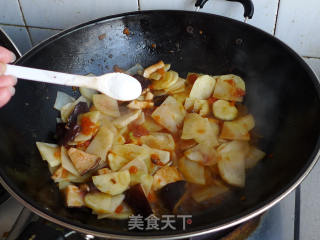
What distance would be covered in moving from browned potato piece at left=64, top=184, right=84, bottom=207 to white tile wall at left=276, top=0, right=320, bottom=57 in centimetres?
80

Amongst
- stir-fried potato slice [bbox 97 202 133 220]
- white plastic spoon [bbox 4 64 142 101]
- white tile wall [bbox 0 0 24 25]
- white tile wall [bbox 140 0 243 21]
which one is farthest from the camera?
white tile wall [bbox 0 0 24 25]

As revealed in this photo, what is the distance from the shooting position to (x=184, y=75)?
4.14 feet

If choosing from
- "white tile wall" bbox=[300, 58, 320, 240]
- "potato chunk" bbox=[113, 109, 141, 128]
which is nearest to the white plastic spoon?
"potato chunk" bbox=[113, 109, 141, 128]

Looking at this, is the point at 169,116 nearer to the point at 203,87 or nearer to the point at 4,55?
the point at 203,87

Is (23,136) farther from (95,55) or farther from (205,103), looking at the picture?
(205,103)

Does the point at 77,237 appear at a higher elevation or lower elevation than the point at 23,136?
lower

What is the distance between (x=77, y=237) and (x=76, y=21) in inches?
30.5

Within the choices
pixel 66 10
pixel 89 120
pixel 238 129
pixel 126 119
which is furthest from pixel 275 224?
pixel 66 10

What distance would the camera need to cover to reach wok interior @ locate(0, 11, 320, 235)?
88 cm

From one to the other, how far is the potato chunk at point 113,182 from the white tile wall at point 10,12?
73 centimetres

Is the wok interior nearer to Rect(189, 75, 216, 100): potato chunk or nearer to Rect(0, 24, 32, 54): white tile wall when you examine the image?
Rect(189, 75, 216, 100): potato chunk

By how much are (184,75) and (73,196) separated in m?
0.61

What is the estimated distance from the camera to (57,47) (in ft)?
3.59

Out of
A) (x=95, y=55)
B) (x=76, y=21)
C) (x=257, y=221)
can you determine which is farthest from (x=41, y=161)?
(x=257, y=221)
